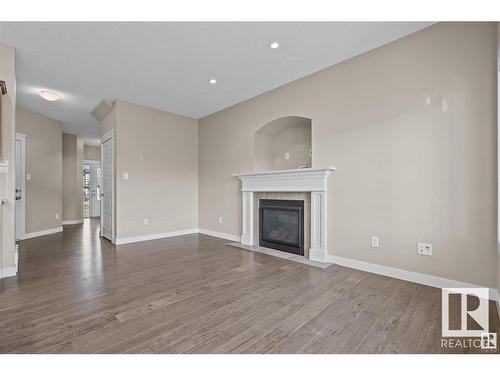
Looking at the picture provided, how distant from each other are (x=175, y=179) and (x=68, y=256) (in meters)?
2.25

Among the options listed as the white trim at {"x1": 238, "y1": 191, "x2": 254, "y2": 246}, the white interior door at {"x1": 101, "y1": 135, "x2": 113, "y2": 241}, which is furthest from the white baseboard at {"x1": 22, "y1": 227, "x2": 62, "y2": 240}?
the white trim at {"x1": 238, "y1": 191, "x2": 254, "y2": 246}

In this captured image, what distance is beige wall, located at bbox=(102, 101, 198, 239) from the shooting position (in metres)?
4.39

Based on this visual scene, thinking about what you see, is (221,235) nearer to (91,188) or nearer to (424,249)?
(424,249)

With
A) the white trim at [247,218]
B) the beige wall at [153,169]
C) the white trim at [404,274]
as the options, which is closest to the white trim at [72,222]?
the beige wall at [153,169]

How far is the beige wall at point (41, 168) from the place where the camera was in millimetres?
4969

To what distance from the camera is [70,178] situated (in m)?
7.08

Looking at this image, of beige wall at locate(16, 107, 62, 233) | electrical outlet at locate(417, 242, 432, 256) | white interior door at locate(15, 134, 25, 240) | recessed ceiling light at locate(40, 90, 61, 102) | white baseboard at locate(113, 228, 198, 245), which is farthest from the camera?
beige wall at locate(16, 107, 62, 233)

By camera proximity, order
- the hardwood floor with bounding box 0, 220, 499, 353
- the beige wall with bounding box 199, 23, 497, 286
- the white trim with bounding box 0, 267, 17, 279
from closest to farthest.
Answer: the hardwood floor with bounding box 0, 220, 499, 353 < the beige wall with bounding box 199, 23, 497, 286 < the white trim with bounding box 0, 267, 17, 279

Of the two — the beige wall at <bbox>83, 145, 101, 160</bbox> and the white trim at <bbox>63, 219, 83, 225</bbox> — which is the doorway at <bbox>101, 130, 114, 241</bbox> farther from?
the beige wall at <bbox>83, 145, 101, 160</bbox>

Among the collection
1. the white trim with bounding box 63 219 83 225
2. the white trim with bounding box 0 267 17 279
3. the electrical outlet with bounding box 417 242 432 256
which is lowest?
the white trim with bounding box 63 219 83 225

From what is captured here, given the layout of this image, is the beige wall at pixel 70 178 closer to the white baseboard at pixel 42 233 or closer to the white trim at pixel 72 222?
the white trim at pixel 72 222

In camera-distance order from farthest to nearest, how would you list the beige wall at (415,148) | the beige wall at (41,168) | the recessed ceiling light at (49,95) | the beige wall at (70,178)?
the beige wall at (70,178) → the beige wall at (41,168) → the recessed ceiling light at (49,95) → the beige wall at (415,148)

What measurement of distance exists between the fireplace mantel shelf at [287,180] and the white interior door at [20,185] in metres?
4.15

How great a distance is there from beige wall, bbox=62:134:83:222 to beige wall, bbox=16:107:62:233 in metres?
1.44
